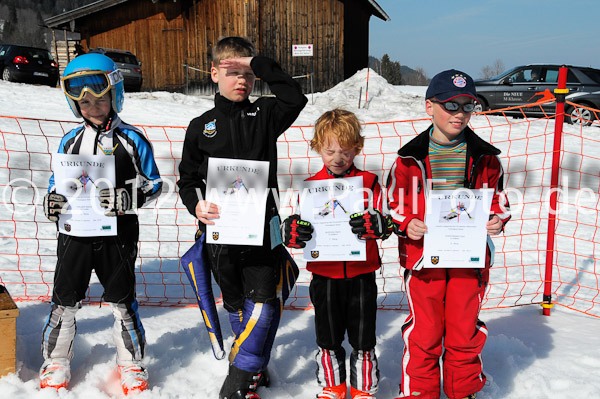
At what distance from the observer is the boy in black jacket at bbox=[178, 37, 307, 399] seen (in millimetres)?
2561

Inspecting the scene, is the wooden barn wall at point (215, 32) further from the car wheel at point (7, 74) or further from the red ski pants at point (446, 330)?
the red ski pants at point (446, 330)

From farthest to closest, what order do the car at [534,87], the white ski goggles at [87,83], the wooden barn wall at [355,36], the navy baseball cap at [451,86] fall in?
the wooden barn wall at [355,36] → the car at [534,87] → the white ski goggles at [87,83] → the navy baseball cap at [451,86]

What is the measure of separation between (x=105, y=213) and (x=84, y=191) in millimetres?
165

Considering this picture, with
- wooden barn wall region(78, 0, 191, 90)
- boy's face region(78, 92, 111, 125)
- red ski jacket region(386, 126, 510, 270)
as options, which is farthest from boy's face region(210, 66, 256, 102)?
wooden barn wall region(78, 0, 191, 90)

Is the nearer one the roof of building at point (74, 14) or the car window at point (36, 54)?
the car window at point (36, 54)

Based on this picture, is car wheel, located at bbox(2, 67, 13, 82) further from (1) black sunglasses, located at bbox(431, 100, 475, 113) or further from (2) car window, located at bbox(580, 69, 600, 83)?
(1) black sunglasses, located at bbox(431, 100, 475, 113)

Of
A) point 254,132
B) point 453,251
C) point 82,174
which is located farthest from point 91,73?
point 453,251

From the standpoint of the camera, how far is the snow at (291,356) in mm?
2852

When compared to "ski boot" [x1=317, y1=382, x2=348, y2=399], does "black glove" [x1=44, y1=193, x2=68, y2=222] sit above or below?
above

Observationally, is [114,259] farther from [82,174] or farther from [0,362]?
[0,362]

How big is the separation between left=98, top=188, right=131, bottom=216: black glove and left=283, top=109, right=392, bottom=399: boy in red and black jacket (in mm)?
866

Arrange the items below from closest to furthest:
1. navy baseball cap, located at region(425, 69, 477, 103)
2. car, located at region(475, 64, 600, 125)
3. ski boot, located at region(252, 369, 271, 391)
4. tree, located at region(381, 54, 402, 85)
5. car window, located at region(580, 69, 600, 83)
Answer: navy baseball cap, located at region(425, 69, 477, 103)
ski boot, located at region(252, 369, 271, 391)
car, located at region(475, 64, 600, 125)
car window, located at region(580, 69, 600, 83)
tree, located at region(381, 54, 402, 85)

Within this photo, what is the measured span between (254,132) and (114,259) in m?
1.04

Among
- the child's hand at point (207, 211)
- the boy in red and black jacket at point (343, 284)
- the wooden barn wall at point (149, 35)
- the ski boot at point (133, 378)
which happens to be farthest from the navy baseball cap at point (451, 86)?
the wooden barn wall at point (149, 35)
